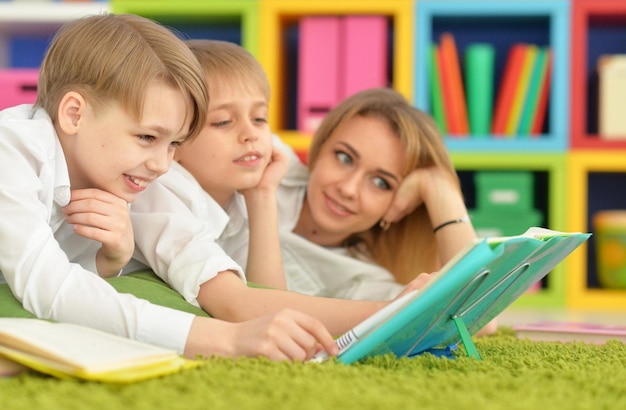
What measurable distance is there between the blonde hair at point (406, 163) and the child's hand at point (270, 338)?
85cm

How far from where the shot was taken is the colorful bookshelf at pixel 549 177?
8.84 ft

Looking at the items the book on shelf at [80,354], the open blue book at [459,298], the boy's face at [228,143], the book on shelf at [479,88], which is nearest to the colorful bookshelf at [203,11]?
the book on shelf at [479,88]

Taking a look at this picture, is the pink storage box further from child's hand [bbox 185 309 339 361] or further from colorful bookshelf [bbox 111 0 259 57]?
child's hand [bbox 185 309 339 361]

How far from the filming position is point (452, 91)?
2.81 m

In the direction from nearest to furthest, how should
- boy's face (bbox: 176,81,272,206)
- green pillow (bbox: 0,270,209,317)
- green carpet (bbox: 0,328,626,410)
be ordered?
green carpet (bbox: 0,328,626,410)
green pillow (bbox: 0,270,209,317)
boy's face (bbox: 176,81,272,206)

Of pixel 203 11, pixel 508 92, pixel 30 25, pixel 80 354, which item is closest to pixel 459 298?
pixel 80 354

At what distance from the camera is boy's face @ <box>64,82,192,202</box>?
3.61ft

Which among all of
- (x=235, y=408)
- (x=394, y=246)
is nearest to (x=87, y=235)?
(x=235, y=408)

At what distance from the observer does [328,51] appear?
2.84 meters

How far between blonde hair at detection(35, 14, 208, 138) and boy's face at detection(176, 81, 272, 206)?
234 mm

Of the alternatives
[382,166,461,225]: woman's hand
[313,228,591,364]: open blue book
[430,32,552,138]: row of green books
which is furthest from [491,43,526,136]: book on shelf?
[313,228,591,364]: open blue book

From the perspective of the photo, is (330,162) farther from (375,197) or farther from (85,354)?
(85,354)

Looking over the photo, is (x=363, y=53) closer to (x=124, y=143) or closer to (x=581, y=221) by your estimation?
(x=581, y=221)

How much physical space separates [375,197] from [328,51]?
1.22 metres
